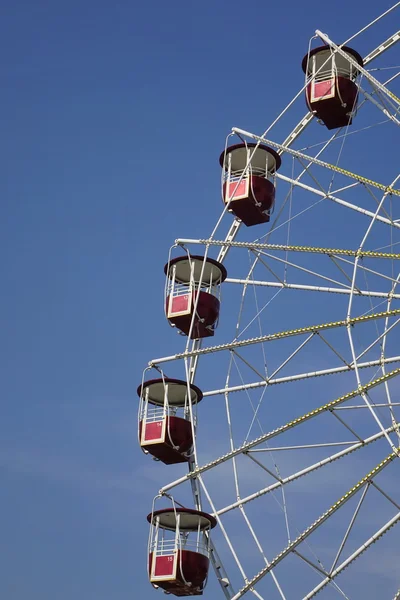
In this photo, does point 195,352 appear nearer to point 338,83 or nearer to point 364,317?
point 364,317

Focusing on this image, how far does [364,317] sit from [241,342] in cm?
352

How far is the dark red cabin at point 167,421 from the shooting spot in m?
28.3

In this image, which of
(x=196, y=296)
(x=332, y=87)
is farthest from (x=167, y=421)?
(x=332, y=87)

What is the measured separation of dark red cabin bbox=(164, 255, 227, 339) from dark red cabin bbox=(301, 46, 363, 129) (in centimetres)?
442

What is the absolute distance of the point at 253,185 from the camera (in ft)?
97.1

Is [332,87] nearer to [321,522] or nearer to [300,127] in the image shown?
[300,127]

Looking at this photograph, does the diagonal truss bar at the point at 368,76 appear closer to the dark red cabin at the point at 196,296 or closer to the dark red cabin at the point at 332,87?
the dark red cabin at the point at 332,87

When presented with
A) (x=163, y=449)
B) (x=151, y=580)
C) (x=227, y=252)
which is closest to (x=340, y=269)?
(x=227, y=252)

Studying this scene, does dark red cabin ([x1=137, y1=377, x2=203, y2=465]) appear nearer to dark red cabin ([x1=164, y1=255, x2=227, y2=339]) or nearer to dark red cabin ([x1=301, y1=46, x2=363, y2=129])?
dark red cabin ([x1=164, y1=255, x2=227, y2=339])

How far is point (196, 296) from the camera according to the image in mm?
29438

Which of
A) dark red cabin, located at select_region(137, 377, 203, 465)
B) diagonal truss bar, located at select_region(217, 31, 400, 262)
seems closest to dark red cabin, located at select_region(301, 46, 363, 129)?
diagonal truss bar, located at select_region(217, 31, 400, 262)

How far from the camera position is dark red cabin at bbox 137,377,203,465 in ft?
92.8

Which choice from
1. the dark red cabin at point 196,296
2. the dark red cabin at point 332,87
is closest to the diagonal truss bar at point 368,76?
the dark red cabin at point 332,87

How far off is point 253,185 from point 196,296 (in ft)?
9.81
